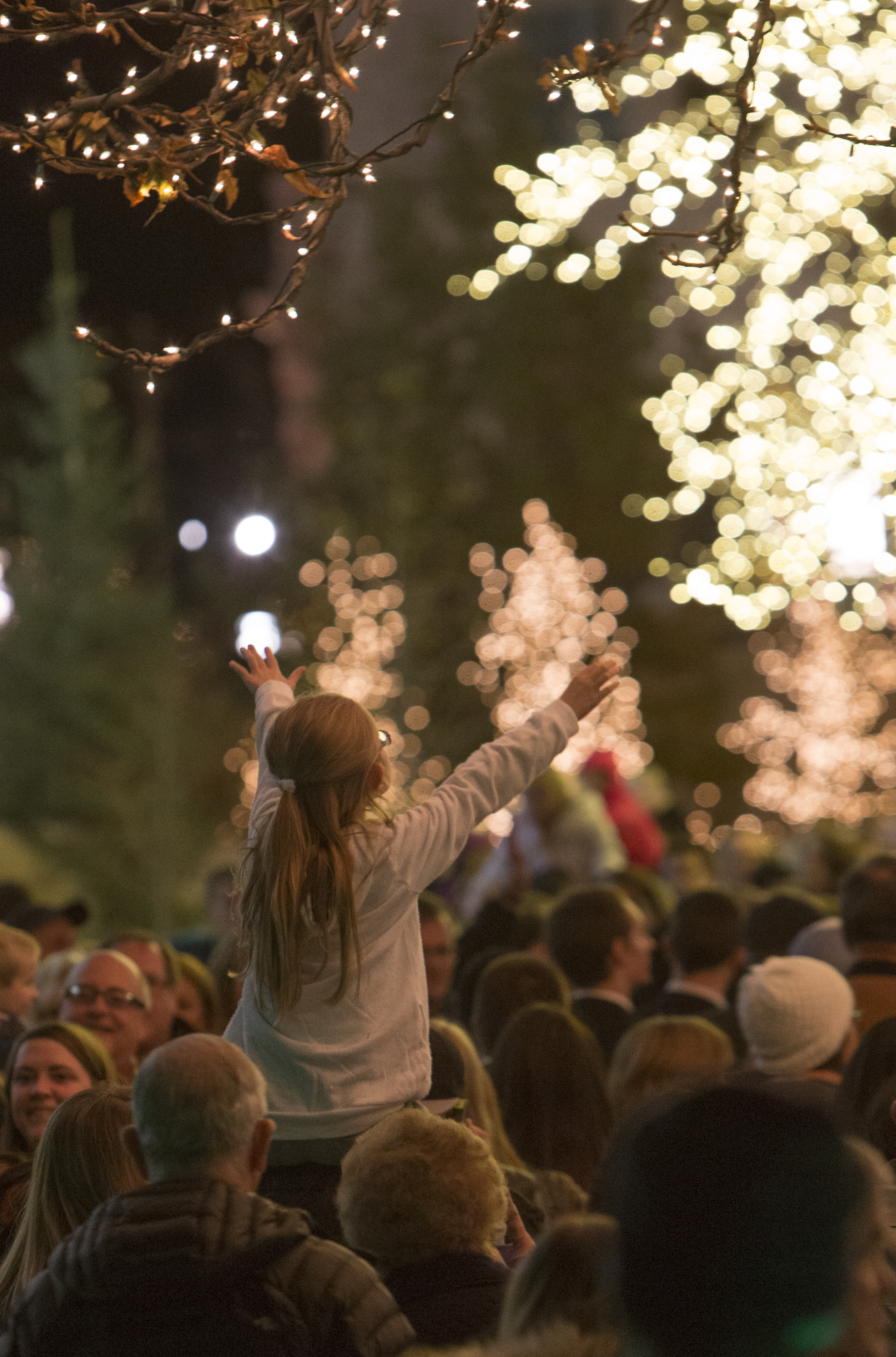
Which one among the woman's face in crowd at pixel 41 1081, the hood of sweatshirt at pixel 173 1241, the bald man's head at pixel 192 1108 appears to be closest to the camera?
the hood of sweatshirt at pixel 173 1241

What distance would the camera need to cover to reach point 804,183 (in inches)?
324

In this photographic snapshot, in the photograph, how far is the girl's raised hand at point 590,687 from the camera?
11.7 ft

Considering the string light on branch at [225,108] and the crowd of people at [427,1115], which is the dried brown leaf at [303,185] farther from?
the crowd of people at [427,1115]

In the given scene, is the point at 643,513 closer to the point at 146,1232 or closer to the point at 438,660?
the point at 438,660

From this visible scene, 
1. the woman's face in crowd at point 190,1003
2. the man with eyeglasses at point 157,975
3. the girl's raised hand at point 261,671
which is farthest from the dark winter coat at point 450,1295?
the woman's face in crowd at point 190,1003

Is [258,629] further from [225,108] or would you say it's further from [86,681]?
[225,108]

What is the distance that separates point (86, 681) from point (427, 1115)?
1402 centimetres

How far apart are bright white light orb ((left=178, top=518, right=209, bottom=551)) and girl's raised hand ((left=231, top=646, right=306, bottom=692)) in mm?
14644

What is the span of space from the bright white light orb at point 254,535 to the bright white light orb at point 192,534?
6.84 m

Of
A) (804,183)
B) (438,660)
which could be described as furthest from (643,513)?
(804,183)

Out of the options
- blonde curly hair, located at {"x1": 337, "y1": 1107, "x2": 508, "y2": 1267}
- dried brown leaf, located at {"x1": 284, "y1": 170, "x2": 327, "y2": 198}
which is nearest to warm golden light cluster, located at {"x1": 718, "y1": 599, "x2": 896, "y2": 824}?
dried brown leaf, located at {"x1": 284, "y1": 170, "x2": 327, "y2": 198}

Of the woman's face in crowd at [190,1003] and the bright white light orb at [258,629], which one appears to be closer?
the woman's face in crowd at [190,1003]

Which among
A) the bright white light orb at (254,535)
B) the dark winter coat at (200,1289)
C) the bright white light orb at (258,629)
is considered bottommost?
the bright white light orb at (258,629)

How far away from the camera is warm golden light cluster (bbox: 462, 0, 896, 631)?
24.1 ft
